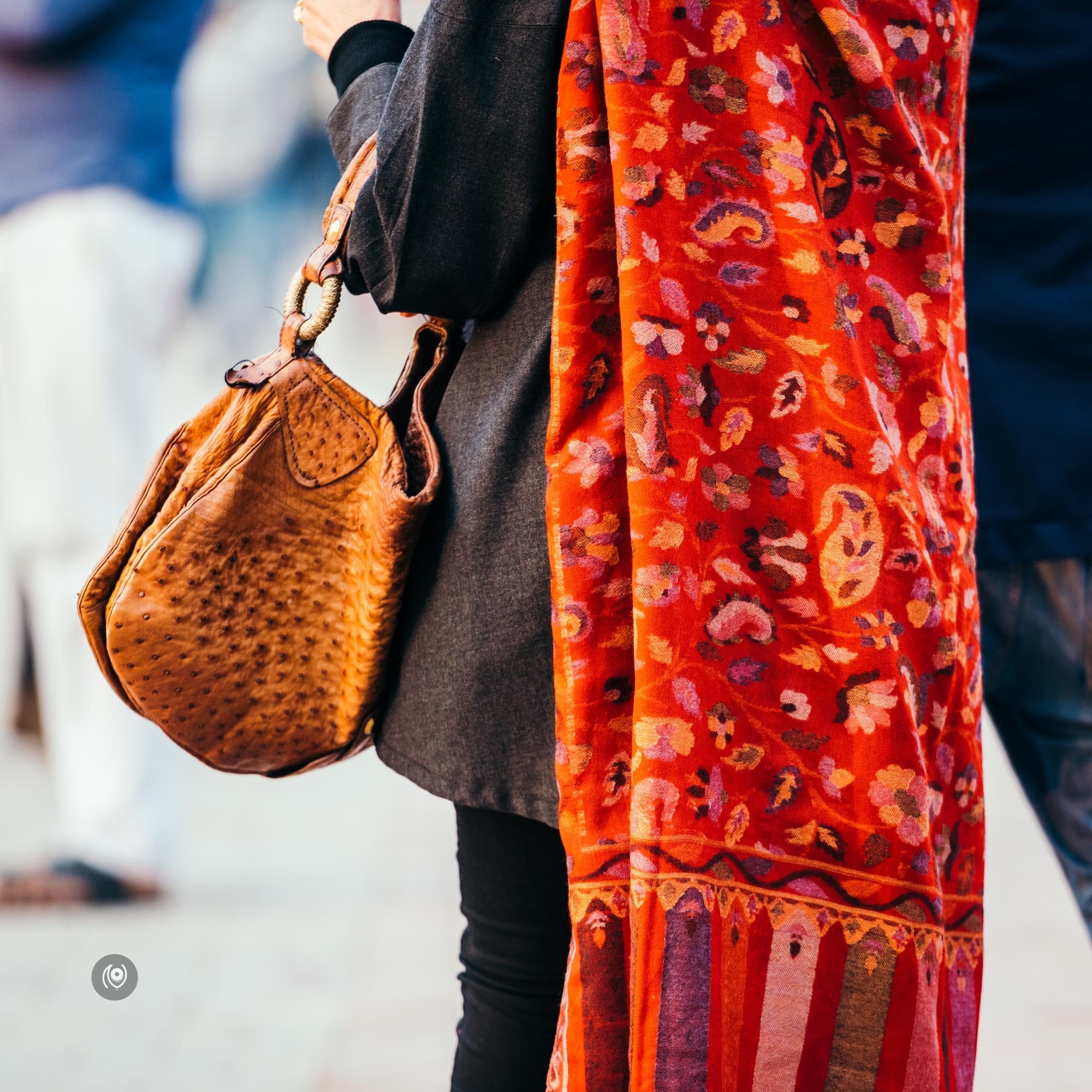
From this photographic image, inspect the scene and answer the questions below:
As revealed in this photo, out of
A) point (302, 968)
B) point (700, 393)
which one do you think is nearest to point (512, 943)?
point (700, 393)

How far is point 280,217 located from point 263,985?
1916 mm

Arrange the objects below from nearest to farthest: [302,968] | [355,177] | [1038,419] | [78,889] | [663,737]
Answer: [663,737]
[355,177]
[1038,419]
[302,968]
[78,889]

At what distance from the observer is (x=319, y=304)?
0.82 meters

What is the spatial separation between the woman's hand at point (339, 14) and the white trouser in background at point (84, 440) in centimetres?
121

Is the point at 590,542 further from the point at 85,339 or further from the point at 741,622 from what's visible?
the point at 85,339

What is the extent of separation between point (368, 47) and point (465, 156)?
190mm

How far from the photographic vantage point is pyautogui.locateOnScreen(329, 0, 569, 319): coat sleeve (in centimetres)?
70

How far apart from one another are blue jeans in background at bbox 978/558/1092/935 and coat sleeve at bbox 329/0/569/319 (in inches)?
24.4

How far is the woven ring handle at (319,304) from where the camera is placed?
2.65 ft

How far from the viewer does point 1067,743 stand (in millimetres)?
1094

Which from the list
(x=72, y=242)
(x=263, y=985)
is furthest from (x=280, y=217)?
(x=263, y=985)

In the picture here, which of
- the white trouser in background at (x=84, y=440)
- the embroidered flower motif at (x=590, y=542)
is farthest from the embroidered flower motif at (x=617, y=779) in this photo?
the white trouser in background at (x=84, y=440)

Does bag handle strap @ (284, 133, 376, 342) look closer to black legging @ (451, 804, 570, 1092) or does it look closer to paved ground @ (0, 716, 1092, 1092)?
black legging @ (451, 804, 570, 1092)

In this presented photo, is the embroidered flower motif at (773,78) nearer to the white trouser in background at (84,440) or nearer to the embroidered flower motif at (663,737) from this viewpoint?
the embroidered flower motif at (663,737)
